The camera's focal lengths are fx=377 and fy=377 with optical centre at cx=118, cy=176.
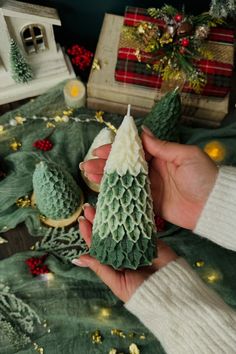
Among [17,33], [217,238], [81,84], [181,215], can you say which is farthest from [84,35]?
[217,238]

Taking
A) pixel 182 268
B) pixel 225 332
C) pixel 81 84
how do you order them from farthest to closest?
pixel 81 84 < pixel 182 268 < pixel 225 332

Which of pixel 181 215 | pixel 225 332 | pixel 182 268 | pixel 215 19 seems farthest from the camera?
pixel 215 19

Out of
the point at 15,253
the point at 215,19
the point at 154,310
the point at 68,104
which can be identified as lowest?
the point at 15,253

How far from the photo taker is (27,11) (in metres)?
1.14

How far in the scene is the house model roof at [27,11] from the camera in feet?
3.65

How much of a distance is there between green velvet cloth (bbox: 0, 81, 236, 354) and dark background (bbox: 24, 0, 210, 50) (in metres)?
0.24

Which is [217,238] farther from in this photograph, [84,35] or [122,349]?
[84,35]

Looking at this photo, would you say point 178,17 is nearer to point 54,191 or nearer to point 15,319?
point 54,191

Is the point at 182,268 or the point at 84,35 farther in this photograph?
the point at 84,35

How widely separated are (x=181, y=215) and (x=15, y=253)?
1.94ft

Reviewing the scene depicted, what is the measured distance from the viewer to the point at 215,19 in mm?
1254

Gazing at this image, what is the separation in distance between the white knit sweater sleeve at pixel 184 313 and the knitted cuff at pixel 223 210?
13 centimetres

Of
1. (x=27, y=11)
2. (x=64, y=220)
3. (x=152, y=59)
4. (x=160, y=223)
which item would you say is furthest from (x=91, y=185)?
(x=27, y=11)

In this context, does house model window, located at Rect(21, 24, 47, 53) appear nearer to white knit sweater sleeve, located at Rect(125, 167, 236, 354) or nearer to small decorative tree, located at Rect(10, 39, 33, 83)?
small decorative tree, located at Rect(10, 39, 33, 83)
